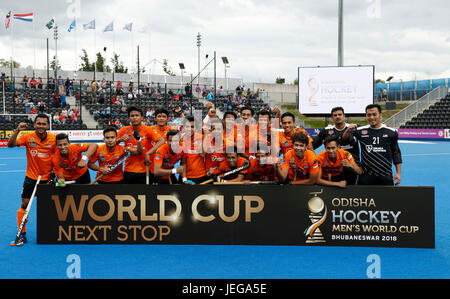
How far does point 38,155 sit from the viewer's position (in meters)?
7.34

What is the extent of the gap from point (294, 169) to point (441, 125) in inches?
1389

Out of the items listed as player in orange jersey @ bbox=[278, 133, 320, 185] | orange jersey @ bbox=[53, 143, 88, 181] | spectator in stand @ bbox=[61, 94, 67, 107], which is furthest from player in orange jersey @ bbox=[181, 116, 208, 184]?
spectator in stand @ bbox=[61, 94, 67, 107]

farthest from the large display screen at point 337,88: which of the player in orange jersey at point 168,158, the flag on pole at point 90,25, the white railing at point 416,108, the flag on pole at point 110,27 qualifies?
the player in orange jersey at point 168,158

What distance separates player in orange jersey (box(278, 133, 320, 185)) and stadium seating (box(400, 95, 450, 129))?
1365 inches

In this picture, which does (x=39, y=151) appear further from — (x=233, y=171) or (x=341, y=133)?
(x=341, y=133)

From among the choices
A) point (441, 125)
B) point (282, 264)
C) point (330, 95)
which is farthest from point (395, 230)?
point (441, 125)

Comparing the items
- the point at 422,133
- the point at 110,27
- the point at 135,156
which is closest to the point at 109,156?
the point at 135,156

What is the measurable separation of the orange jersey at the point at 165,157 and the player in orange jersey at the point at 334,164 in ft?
8.22

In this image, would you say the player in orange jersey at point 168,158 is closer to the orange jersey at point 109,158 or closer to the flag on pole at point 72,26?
the orange jersey at point 109,158

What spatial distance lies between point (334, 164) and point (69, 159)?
454cm

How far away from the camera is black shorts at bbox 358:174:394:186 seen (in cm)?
732

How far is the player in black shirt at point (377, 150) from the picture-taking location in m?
7.33

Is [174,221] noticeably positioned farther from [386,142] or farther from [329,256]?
[386,142]
